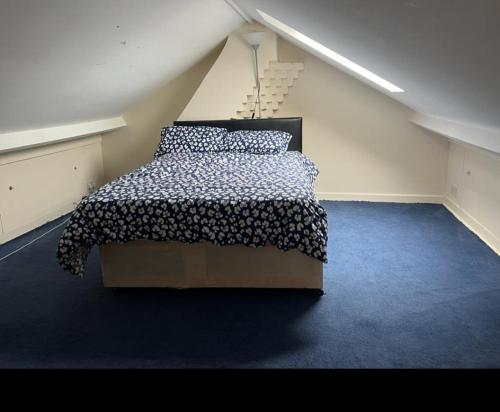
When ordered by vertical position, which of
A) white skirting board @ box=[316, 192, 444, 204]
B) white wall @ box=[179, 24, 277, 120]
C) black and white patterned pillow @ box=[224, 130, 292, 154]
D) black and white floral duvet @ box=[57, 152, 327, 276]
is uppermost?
white wall @ box=[179, 24, 277, 120]

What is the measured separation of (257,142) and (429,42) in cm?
250

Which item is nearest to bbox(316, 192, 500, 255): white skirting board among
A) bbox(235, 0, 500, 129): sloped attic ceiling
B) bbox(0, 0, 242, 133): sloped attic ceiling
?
bbox(235, 0, 500, 129): sloped attic ceiling

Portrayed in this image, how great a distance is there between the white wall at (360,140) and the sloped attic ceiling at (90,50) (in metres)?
0.97

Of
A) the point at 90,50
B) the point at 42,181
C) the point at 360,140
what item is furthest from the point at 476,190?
the point at 42,181

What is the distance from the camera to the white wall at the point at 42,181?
3602 mm

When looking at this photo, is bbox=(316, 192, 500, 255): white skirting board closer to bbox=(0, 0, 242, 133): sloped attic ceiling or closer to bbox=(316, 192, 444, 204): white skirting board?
bbox=(316, 192, 444, 204): white skirting board

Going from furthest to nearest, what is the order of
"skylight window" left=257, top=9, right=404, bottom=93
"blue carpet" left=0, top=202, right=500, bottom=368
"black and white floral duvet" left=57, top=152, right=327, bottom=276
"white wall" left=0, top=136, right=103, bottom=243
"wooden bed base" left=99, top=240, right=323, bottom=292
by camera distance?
"skylight window" left=257, top=9, right=404, bottom=93
"white wall" left=0, top=136, right=103, bottom=243
"wooden bed base" left=99, top=240, right=323, bottom=292
"black and white floral duvet" left=57, top=152, right=327, bottom=276
"blue carpet" left=0, top=202, right=500, bottom=368

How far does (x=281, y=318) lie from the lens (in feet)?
7.75

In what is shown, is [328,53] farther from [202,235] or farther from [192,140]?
[202,235]

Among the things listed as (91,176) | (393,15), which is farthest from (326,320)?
(91,176)

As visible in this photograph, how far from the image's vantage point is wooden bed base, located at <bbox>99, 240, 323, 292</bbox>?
2.54 meters

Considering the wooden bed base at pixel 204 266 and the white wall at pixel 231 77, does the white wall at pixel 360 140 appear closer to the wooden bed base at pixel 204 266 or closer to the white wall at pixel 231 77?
the white wall at pixel 231 77

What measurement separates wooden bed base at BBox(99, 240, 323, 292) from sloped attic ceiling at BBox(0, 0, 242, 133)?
3.58ft

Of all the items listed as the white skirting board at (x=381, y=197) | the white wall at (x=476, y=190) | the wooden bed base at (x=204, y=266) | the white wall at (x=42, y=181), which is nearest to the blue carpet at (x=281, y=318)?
the wooden bed base at (x=204, y=266)
